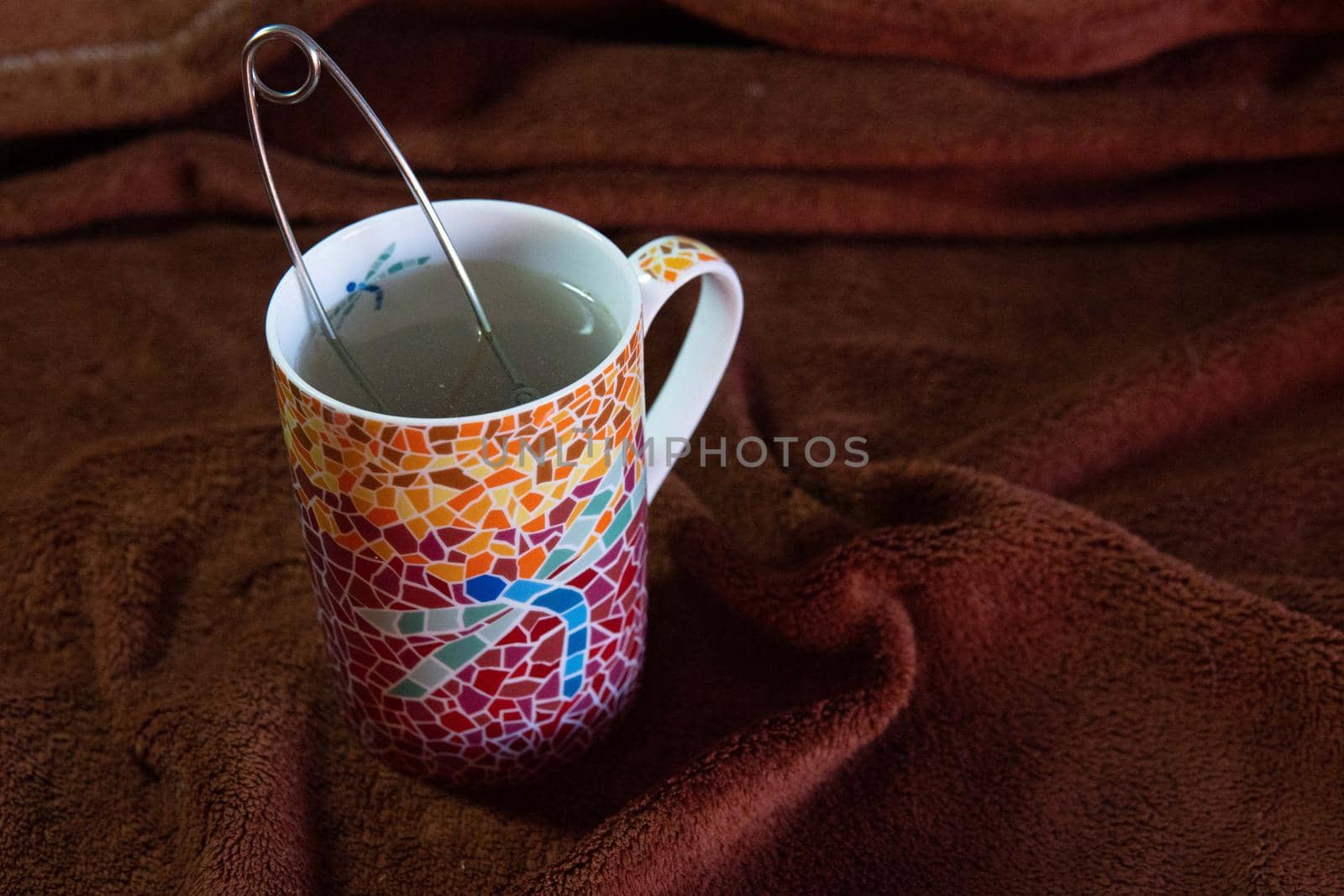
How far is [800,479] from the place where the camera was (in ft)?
2.05

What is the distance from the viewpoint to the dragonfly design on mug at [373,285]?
1.49ft

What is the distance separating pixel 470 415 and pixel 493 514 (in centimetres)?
3

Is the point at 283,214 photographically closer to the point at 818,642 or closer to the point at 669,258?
the point at 669,258

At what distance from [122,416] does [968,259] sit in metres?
0.47

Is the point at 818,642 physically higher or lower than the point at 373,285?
lower

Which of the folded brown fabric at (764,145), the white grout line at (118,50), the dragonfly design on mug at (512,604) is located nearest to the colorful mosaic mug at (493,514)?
the dragonfly design on mug at (512,604)

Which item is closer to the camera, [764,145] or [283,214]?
[283,214]

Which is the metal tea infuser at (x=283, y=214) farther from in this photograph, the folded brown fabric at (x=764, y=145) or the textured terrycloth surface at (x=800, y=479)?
the folded brown fabric at (x=764, y=145)

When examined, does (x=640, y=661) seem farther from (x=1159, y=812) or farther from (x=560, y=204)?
(x=560, y=204)

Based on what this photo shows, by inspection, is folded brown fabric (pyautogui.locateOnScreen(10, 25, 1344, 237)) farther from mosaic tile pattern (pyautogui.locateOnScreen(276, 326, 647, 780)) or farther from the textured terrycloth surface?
mosaic tile pattern (pyautogui.locateOnScreen(276, 326, 647, 780))

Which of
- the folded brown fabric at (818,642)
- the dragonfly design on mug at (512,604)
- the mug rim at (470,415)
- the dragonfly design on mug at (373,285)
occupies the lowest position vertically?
the folded brown fabric at (818,642)

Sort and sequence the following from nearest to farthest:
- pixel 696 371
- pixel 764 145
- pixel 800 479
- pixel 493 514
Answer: pixel 493 514
pixel 696 371
pixel 800 479
pixel 764 145

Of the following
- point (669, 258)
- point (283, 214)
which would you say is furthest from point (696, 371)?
point (283, 214)

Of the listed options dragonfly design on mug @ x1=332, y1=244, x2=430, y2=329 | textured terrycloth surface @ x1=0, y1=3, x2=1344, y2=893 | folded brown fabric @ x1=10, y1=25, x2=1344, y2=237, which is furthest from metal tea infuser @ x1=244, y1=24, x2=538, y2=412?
folded brown fabric @ x1=10, y1=25, x2=1344, y2=237
